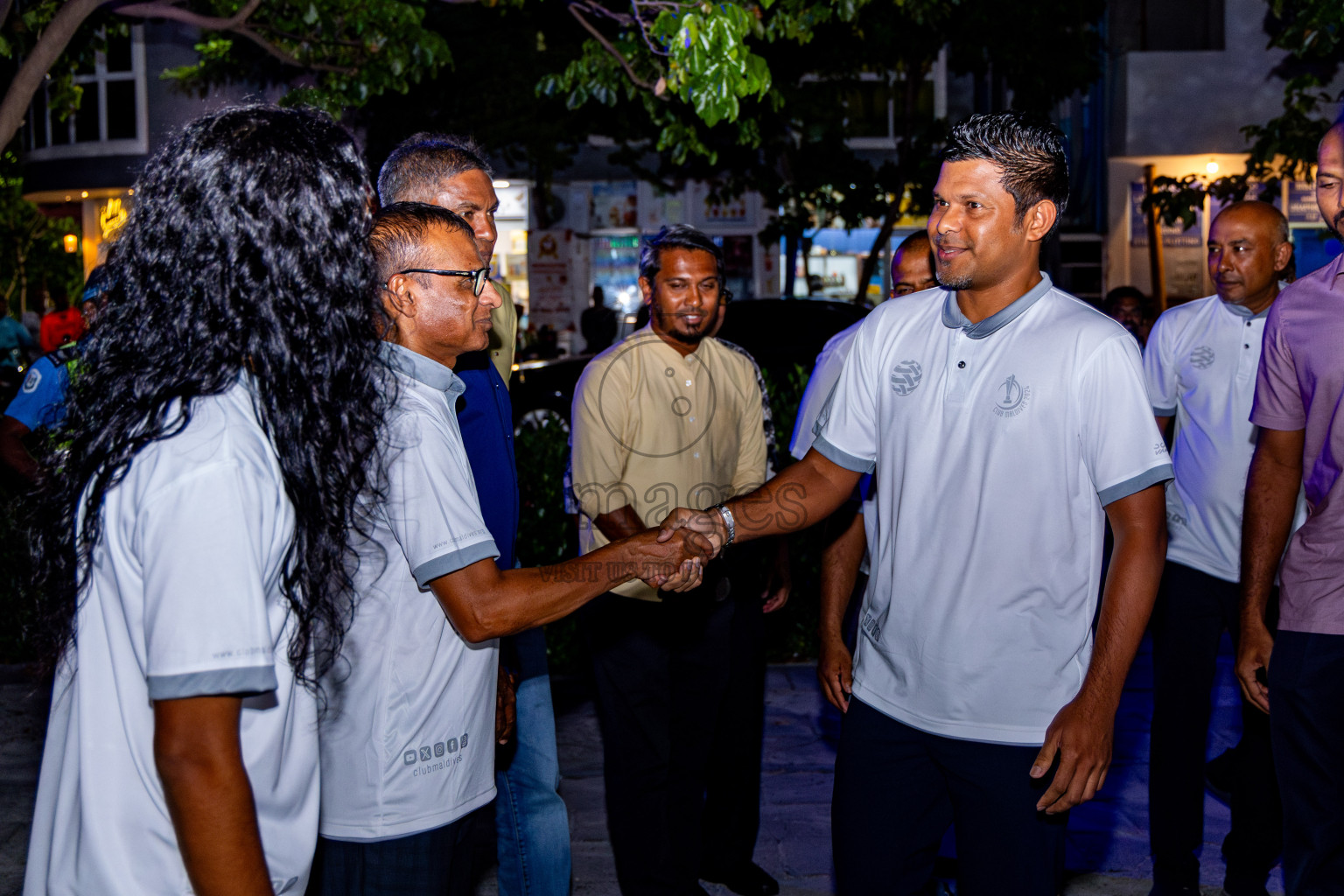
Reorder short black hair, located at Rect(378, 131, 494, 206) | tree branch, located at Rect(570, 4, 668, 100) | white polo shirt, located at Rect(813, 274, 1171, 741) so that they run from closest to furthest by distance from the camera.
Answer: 1. white polo shirt, located at Rect(813, 274, 1171, 741)
2. short black hair, located at Rect(378, 131, 494, 206)
3. tree branch, located at Rect(570, 4, 668, 100)

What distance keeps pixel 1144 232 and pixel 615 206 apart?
9605mm

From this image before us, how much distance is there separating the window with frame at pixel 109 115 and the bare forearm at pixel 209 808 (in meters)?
23.5

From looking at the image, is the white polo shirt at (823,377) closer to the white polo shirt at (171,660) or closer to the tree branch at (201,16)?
the white polo shirt at (171,660)

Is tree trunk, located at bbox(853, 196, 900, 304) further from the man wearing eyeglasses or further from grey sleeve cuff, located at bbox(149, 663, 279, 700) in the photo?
grey sleeve cuff, located at bbox(149, 663, 279, 700)

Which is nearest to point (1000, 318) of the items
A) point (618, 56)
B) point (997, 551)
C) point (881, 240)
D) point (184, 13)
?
point (997, 551)

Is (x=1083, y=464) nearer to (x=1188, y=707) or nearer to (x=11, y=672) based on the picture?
(x=1188, y=707)

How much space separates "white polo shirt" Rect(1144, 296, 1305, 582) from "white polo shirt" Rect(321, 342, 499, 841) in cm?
276

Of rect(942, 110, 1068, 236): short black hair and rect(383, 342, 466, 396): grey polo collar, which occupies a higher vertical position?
rect(942, 110, 1068, 236): short black hair

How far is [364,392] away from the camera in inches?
71.2

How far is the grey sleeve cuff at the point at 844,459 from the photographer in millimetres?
3117

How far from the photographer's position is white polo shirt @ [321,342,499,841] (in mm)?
2182

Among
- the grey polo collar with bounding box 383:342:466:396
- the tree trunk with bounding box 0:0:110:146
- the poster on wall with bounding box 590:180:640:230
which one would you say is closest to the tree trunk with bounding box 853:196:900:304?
the poster on wall with bounding box 590:180:640:230

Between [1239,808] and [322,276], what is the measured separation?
3.62 m

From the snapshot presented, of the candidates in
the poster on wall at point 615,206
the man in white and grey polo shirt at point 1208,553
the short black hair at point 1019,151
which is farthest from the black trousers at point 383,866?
the poster on wall at point 615,206
